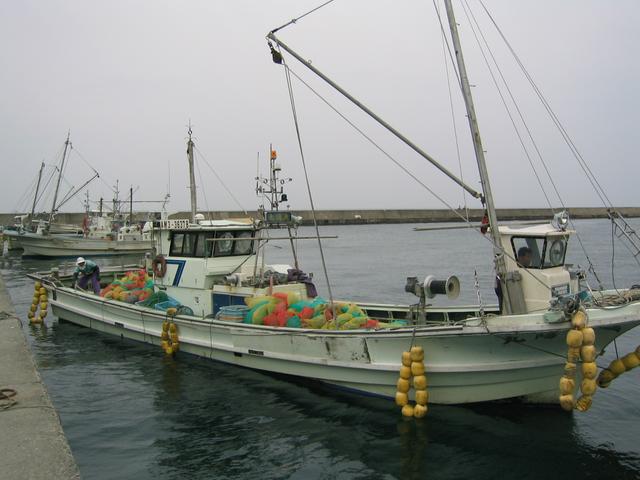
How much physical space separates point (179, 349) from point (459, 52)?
A: 9.06m

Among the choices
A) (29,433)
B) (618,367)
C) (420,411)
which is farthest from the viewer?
(420,411)

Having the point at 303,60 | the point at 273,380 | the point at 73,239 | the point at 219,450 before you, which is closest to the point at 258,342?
the point at 273,380

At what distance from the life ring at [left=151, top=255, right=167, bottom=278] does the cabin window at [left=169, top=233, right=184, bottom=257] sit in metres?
0.28

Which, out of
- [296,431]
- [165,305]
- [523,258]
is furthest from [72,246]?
[523,258]

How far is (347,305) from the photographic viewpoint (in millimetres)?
10305

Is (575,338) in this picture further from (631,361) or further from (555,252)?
(555,252)

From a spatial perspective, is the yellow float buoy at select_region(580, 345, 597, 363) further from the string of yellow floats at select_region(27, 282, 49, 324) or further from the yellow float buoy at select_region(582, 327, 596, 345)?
the string of yellow floats at select_region(27, 282, 49, 324)

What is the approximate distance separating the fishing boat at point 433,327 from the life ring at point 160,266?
83 centimetres

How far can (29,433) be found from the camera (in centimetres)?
544

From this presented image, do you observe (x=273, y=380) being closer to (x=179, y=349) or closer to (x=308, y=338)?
(x=308, y=338)

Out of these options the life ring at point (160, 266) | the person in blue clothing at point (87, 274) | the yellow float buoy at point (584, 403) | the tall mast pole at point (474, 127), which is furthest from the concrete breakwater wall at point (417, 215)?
the yellow float buoy at point (584, 403)

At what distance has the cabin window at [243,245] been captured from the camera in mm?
13070

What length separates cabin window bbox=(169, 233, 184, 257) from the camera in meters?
13.1

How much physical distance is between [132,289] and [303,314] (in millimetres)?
7053
